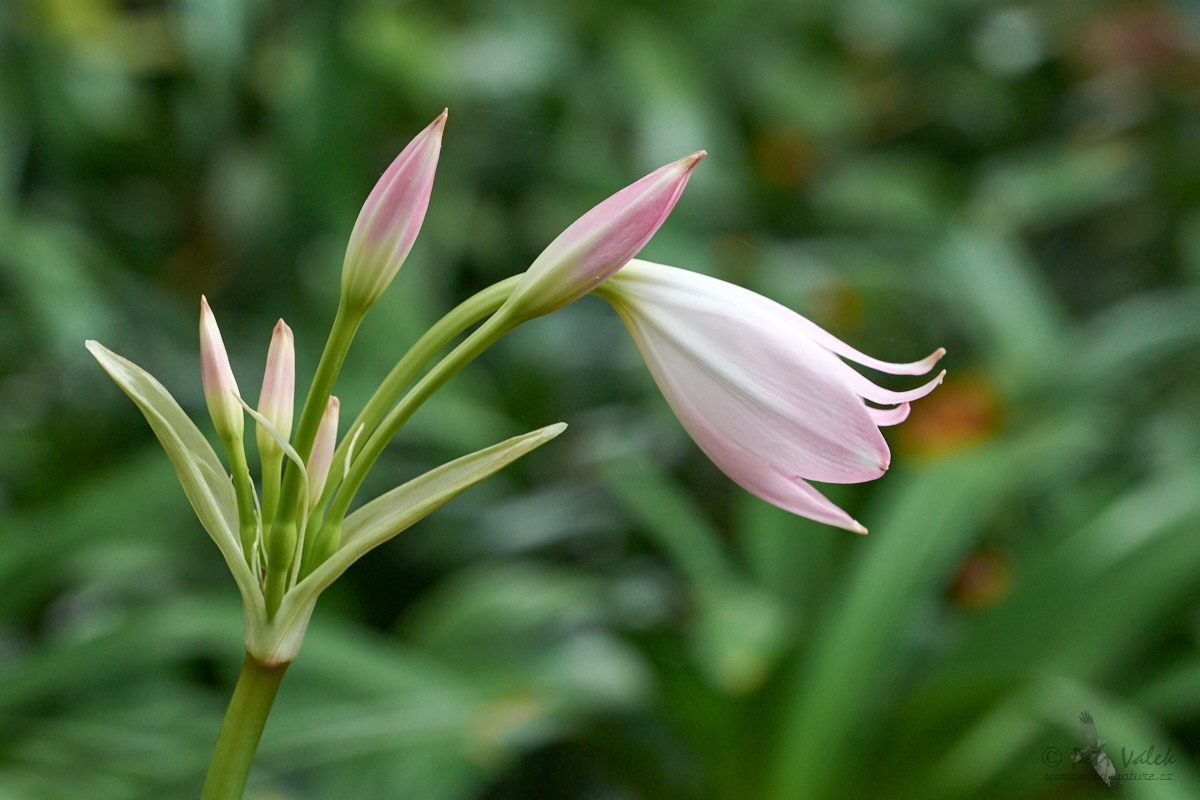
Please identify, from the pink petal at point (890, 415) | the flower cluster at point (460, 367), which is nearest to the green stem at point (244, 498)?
the flower cluster at point (460, 367)

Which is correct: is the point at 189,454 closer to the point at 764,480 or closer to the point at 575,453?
the point at 764,480

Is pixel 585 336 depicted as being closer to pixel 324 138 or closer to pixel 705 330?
pixel 324 138

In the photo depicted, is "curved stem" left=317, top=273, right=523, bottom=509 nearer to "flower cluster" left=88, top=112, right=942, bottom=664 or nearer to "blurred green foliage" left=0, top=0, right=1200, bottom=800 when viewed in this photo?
"flower cluster" left=88, top=112, right=942, bottom=664

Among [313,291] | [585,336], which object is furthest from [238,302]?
[585,336]

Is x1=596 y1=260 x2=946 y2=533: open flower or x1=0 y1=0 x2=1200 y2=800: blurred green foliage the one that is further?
x1=0 y1=0 x2=1200 y2=800: blurred green foliage

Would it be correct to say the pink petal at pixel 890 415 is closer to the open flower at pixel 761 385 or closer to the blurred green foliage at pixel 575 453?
the open flower at pixel 761 385

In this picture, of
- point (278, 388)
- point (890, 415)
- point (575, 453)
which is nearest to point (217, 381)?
point (278, 388)

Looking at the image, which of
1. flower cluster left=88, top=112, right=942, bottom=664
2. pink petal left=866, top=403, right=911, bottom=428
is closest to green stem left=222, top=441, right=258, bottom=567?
flower cluster left=88, top=112, right=942, bottom=664

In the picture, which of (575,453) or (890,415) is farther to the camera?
(575,453)
